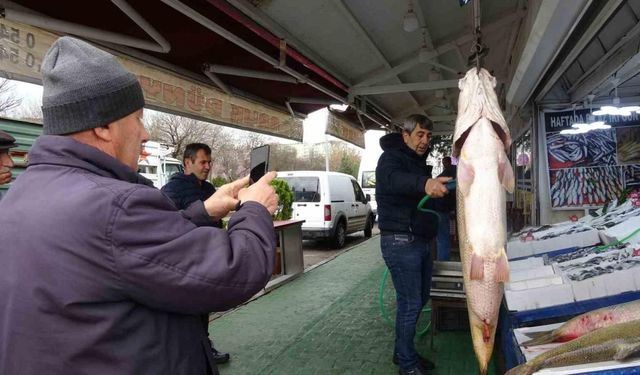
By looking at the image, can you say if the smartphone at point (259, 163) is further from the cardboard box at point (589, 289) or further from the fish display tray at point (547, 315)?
the cardboard box at point (589, 289)

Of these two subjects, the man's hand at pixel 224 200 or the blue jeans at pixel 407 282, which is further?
the blue jeans at pixel 407 282

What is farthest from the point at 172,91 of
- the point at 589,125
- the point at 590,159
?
the point at 590,159

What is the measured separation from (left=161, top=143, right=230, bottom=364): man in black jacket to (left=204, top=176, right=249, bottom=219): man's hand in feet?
7.38

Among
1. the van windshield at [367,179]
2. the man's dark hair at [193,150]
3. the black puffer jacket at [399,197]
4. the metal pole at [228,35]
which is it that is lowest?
the black puffer jacket at [399,197]

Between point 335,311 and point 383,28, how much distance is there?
3495 millimetres

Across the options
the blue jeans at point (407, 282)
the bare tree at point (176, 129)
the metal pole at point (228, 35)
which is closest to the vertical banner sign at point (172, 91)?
the metal pole at point (228, 35)

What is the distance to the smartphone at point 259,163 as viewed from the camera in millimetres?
1877

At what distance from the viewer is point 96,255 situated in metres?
1.16

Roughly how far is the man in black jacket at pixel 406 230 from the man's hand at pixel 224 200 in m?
1.82

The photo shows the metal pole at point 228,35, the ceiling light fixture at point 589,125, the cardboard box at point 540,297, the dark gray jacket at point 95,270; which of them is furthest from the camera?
the ceiling light fixture at point 589,125

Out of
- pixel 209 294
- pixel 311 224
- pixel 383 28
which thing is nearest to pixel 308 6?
pixel 383 28

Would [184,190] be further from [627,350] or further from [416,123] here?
[627,350]

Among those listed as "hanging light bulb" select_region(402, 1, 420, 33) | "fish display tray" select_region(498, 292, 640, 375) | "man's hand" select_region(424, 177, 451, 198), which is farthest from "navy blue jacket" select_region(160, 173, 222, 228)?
"fish display tray" select_region(498, 292, 640, 375)

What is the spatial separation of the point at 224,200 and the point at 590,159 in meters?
6.30
